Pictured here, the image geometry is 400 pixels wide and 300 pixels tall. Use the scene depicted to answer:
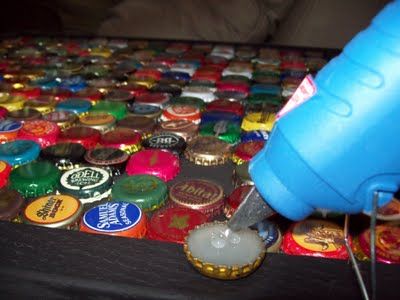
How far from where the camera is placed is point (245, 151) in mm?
943

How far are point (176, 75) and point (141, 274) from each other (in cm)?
97

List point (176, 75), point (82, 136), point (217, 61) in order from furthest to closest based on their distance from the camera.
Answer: point (217, 61), point (176, 75), point (82, 136)

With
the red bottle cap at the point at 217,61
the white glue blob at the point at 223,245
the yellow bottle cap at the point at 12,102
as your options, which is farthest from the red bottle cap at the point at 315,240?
the red bottle cap at the point at 217,61

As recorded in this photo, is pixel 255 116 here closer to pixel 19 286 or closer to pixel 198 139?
pixel 198 139

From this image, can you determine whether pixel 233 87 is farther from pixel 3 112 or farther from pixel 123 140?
pixel 3 112

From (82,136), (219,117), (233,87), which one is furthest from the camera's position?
(233,87)

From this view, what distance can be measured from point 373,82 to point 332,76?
0.04m

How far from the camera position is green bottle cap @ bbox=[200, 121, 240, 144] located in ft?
3.39

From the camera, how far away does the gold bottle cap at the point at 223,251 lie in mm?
546

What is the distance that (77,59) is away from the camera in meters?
1.63

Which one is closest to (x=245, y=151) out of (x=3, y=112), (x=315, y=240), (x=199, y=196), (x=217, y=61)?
(x=199, y=196)

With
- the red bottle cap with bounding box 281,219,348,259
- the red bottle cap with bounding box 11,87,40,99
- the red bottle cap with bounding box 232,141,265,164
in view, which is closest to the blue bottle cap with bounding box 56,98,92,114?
the red bottle cap with bounding box 11,87,40,99

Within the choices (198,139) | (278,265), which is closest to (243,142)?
(198,139)

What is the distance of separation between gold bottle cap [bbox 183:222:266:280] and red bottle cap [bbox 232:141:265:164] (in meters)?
0.35
